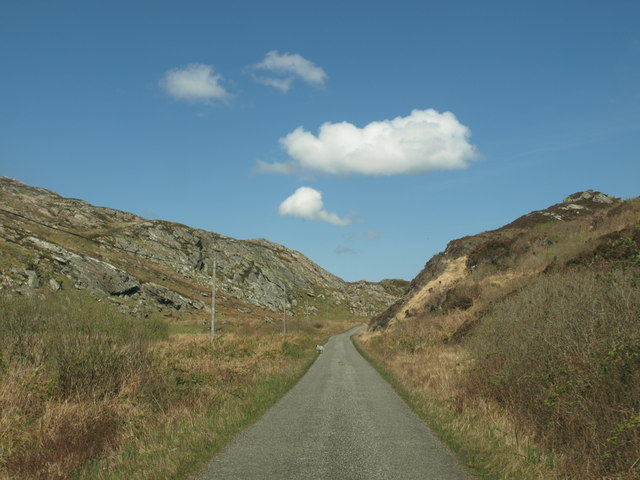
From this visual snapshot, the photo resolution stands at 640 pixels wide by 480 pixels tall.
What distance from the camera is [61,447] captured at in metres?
7.87

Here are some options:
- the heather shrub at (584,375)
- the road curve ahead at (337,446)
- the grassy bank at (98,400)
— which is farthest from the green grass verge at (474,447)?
the grassy bank at (98,400)

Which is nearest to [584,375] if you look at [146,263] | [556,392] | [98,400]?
[556,392]

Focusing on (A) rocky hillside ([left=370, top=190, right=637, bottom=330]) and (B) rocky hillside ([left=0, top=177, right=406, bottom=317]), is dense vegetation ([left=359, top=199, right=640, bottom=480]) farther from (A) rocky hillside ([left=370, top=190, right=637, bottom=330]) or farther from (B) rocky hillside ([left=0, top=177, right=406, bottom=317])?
(B) rocky hillside ([left=0, top=177, right=406, bottom=317])

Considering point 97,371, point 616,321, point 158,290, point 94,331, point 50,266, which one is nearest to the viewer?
point 616,321

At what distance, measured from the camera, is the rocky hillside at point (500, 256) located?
1147 inches

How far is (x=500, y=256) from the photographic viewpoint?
3556cm

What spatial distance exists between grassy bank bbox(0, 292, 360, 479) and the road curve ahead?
2.23 feet

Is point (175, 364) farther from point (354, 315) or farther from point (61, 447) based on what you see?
point (354, 315)

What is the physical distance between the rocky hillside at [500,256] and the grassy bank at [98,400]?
1919cm

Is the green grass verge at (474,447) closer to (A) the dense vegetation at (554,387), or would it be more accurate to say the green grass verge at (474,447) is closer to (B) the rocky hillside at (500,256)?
(A) the dense vegetation at (554,387)

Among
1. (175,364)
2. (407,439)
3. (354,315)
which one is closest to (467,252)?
(175,364)

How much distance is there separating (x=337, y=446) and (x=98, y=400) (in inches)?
248

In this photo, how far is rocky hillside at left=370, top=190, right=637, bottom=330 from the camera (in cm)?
2912

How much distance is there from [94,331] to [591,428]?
1193cm
